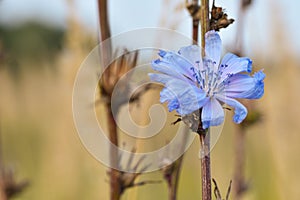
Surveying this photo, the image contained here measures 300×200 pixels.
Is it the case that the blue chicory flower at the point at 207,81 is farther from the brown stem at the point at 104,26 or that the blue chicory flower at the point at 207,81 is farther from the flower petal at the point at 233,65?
the brown stem at the point at 104,26

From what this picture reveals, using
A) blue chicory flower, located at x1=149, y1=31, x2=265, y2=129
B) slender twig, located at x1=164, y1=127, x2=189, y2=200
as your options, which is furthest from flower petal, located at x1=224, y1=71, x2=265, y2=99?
slender twig, located at x1=164, y1=127, x2=189, y2=200

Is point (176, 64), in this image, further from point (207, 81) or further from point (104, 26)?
point (104, 26)

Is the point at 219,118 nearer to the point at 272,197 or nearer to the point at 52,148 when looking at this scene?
the point at 52,148

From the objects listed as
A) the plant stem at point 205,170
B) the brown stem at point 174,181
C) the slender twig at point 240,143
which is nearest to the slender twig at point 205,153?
the plant stem at point 205,170

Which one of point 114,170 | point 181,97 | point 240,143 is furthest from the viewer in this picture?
point 240,143

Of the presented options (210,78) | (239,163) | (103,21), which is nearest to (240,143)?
(239,163)

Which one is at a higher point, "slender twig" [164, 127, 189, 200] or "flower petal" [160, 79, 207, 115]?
"flower petal" [160, 79, 207, 115]

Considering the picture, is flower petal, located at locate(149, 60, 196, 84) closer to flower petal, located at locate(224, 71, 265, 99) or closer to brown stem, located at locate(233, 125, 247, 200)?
flower petal, located at locate(224, 71, 265, 99)
